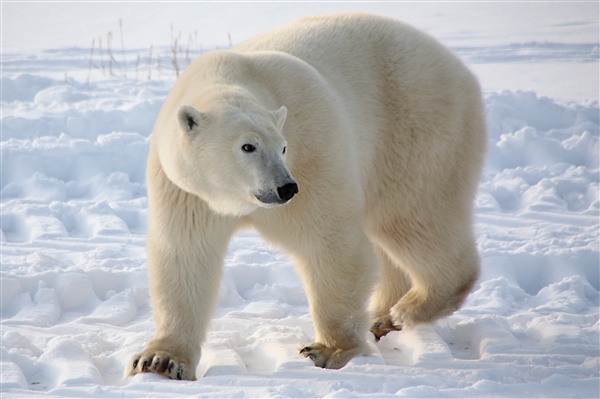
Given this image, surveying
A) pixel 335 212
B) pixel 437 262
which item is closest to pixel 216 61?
pixel 335 212

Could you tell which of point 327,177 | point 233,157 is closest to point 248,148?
point 233,157

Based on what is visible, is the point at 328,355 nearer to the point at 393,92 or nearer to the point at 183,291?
→ the point at 183,291

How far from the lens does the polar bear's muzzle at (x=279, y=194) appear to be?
2846 mm

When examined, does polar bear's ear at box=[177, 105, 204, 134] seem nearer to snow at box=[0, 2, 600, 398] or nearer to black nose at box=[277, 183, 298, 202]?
black nose at box=[277, 183, 298, 202]

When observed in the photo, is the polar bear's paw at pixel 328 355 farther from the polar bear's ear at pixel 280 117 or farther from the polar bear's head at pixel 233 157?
the polar bear's ear at pixel 280 117

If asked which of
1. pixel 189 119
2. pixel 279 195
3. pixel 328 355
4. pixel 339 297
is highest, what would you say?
pixel 189 119

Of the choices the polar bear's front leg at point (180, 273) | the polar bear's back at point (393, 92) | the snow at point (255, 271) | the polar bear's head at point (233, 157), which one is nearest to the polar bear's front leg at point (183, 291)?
the polar bear's front leg at point (180, 273)

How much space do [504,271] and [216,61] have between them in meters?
2.57

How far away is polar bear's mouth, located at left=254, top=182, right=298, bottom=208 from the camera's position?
2846mm

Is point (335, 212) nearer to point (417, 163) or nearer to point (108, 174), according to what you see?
point (417, 163)

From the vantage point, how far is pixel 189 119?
298cm

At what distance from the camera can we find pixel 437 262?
430 cm

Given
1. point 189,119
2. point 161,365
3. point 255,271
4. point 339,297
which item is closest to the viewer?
point 189,119

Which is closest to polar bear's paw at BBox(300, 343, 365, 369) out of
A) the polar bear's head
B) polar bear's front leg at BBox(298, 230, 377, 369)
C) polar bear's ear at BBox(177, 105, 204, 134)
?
polar bear's front leg at BBox(298, 230, 377, 369)
